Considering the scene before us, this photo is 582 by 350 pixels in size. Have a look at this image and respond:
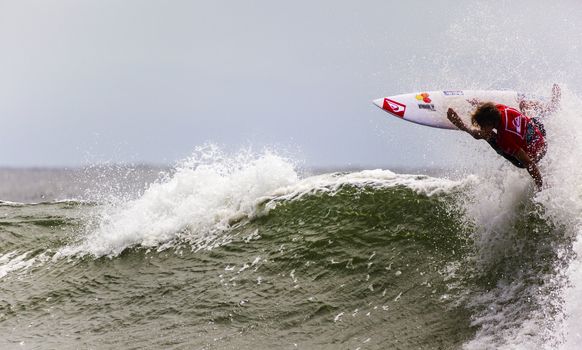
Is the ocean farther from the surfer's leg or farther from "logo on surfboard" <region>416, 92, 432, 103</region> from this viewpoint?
"logo on surfboard" <region>416, 92, 432, 103</region>

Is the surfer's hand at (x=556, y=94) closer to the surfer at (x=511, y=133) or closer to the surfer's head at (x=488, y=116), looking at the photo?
the surfer at (x=511, y=133)

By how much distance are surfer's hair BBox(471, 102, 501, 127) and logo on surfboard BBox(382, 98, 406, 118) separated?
2663mm

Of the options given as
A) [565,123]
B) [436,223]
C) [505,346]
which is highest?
[565,123]

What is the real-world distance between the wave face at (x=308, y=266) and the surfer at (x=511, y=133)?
11.0 inches

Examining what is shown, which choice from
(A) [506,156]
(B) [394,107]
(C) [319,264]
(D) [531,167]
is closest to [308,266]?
(C) [319,264]

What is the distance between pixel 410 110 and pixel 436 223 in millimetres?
2225

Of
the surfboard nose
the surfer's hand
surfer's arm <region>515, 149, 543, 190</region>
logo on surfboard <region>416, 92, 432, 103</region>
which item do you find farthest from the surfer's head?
the surfboard nose

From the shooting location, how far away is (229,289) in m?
7.91

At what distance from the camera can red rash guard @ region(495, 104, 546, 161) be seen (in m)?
7.09

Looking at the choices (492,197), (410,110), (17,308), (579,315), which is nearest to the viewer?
(579,315)

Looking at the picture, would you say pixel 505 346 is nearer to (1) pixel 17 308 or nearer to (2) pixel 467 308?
(2) pixel 467 308

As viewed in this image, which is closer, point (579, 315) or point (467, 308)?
point (579, 315)

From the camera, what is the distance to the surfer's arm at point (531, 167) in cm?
699

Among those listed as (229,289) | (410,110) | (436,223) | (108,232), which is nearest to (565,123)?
(436,223)
